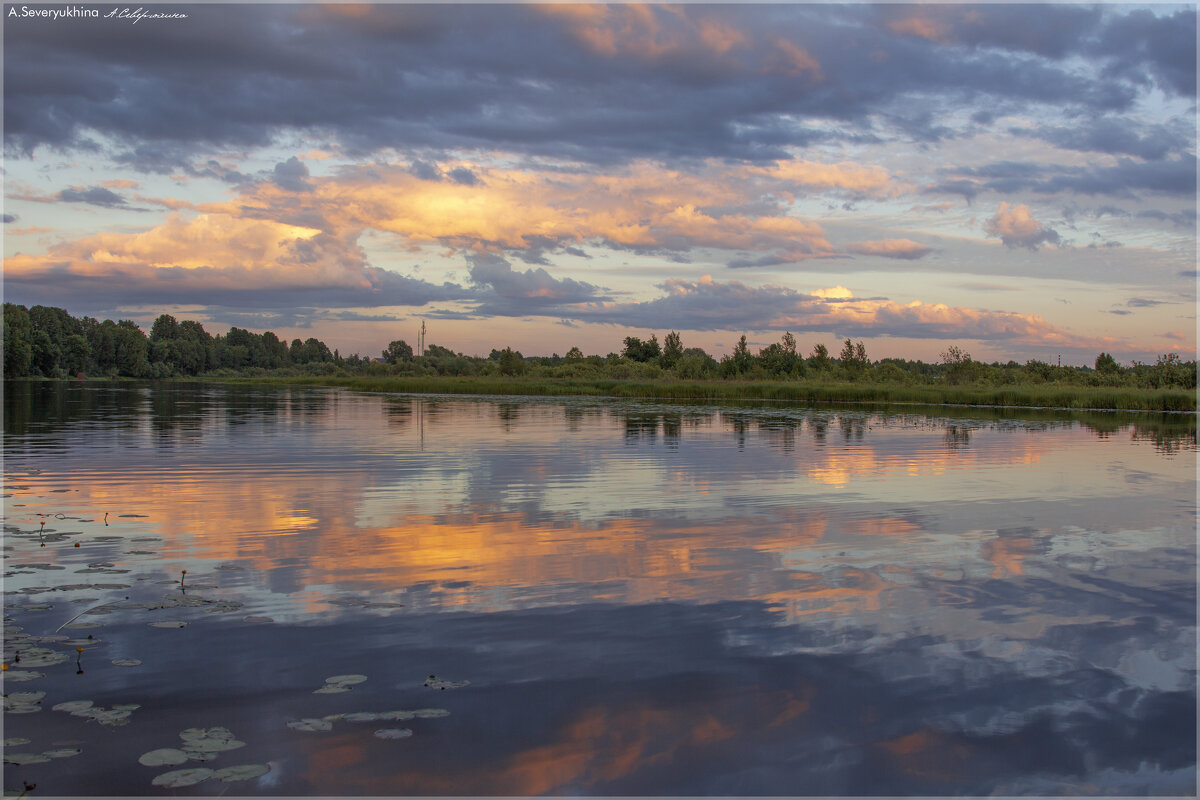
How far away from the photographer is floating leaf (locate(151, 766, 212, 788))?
4641 millimetres

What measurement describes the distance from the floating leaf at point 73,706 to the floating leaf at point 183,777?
1.25m

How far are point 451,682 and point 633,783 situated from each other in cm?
182

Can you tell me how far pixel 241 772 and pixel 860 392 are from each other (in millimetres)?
63428

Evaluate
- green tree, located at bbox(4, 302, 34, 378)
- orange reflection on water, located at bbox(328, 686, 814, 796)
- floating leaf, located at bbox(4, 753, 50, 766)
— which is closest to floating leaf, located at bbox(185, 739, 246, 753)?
orange reflection on water, located at bbox(328, 686, 814, 796)

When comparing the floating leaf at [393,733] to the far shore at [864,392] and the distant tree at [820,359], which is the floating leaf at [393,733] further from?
the distant tree at [820,359]

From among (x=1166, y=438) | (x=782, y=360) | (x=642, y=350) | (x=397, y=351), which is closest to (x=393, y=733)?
(x=1166, y=438)

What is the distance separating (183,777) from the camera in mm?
4703

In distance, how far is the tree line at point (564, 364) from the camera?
265ft

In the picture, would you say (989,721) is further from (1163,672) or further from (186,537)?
(186,537)

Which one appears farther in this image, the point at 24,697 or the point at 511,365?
the point at 511,365

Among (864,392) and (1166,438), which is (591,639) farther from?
(864,392)

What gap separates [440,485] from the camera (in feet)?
52.7

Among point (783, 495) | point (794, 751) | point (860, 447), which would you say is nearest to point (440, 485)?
point (783, 495)

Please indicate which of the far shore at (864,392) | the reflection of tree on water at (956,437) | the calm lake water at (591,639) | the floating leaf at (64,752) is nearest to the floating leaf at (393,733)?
the calm lake water at (591,639)
